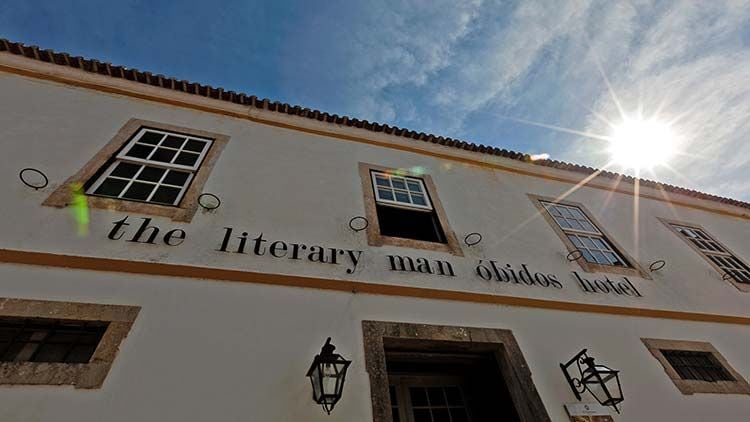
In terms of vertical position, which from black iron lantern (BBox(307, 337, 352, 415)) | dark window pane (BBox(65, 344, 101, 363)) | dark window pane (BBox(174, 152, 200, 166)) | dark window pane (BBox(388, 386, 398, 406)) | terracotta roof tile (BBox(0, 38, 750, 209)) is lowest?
black iron lantern (BBox(307, 337, 352, 415))

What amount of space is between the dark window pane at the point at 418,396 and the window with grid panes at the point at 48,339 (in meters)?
2.74

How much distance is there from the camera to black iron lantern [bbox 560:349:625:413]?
10.3ft

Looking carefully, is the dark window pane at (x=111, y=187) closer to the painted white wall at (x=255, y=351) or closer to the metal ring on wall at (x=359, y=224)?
the painted white wall at (x=255, y=351)

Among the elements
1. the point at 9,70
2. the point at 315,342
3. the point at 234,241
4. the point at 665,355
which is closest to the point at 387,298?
the point at 315,342

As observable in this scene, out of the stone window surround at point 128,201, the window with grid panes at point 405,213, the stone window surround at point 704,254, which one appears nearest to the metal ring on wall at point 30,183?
the stone window surround at point 128,201

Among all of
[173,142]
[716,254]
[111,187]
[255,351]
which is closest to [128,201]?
[111,187]

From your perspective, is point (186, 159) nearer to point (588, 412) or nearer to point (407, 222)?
point (407, 222)

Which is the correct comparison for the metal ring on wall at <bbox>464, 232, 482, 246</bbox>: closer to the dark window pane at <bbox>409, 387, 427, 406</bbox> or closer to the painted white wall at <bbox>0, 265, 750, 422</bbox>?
the painted white wall at <bbox>0, 265, 750, 422</bbox>

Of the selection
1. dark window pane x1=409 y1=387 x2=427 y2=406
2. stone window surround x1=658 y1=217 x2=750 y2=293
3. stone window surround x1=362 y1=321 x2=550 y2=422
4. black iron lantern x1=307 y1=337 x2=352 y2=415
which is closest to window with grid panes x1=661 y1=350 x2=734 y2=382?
stone window surround x1=362 y1=321 x2=550 y2=422

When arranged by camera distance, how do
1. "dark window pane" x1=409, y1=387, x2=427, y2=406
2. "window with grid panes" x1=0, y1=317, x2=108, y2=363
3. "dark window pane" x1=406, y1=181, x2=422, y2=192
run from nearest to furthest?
"window with grid panes" x1=0, y1=317, x2=108, y2=363 < "dark window pane" x1=409, y1=387, x2=427, y2=406 < "dark window pane" x1=406, y1=181, x2=422, y2=192

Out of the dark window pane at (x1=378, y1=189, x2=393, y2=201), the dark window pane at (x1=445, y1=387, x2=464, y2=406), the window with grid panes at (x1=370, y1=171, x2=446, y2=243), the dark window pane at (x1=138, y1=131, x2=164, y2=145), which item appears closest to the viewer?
the dark window pane at (x1=445, y1=387, x2=464, y2=406)

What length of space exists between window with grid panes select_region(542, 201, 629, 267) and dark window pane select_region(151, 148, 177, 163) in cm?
579

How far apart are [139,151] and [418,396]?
4369 mm

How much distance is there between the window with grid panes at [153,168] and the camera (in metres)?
3.75
